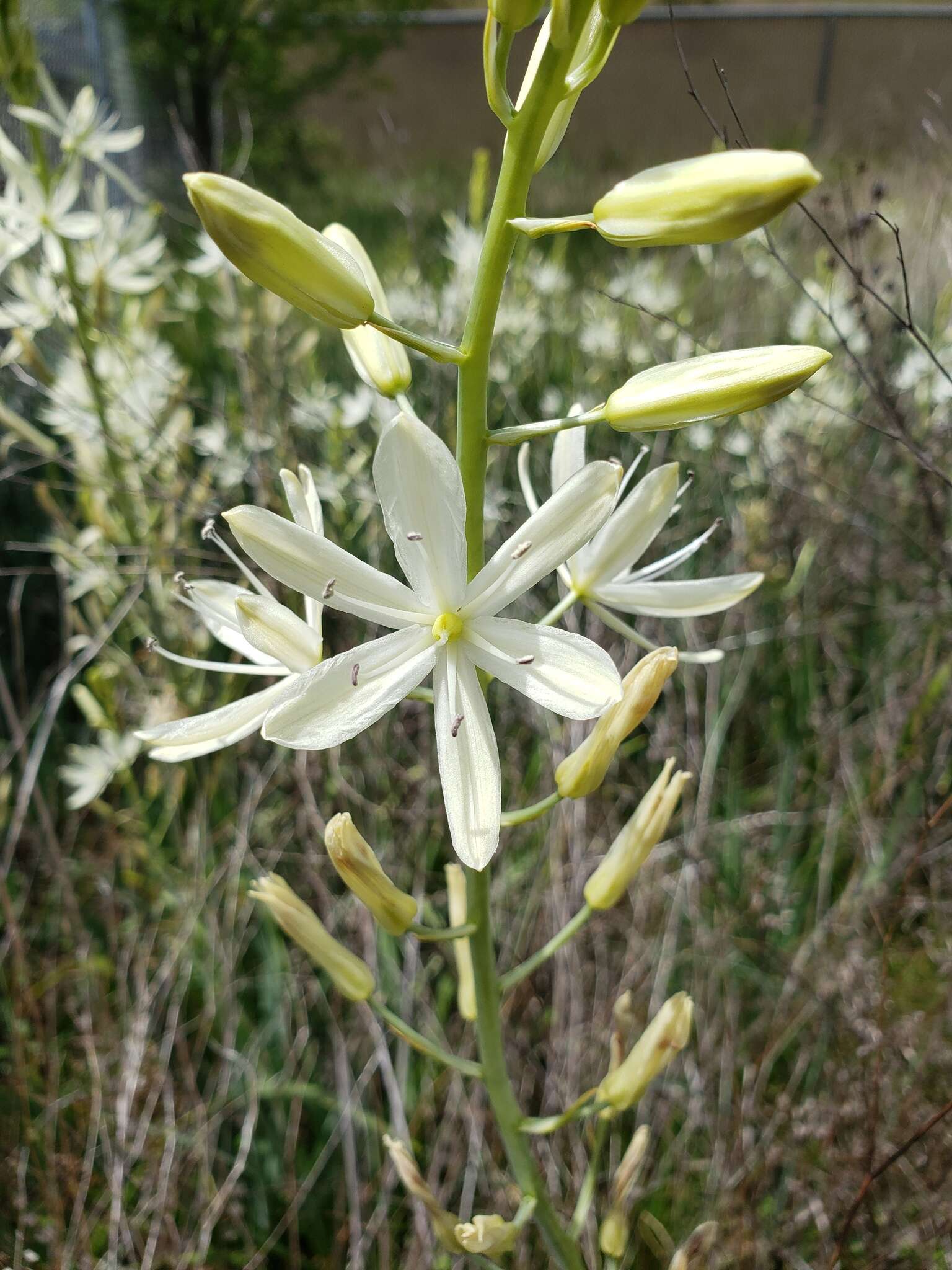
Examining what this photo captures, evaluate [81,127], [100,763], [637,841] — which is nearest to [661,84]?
[81,127]

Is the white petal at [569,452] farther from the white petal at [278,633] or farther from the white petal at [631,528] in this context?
the white petal at [278,633]

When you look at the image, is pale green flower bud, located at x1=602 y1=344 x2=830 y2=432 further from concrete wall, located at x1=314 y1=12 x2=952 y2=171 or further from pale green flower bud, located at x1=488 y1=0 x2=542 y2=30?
concrete wall, located at x1=314 y1=12 x2=952 y2=171

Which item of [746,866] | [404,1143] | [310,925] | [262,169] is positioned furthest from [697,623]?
[262,169]

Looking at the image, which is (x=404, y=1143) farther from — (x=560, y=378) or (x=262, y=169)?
(x=262, y=169)

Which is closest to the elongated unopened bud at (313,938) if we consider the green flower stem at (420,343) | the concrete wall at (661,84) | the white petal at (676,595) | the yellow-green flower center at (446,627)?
the yellow-green flower center at (446,627)

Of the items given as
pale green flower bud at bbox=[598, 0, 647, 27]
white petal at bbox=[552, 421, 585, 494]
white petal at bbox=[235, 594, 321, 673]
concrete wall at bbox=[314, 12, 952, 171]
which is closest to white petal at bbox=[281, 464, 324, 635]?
white petal at bbox=[235, 594, 321, 673]

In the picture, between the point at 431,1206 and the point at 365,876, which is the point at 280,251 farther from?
the point at 431,1206
